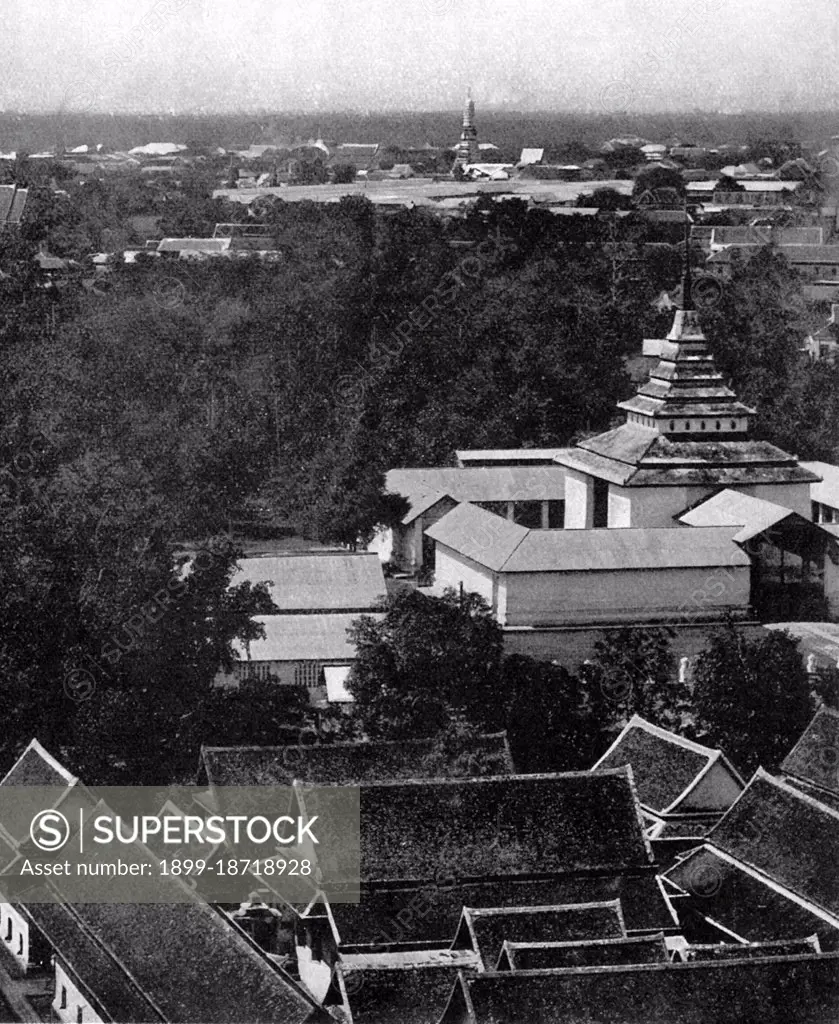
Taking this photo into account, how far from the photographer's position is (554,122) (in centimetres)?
3916

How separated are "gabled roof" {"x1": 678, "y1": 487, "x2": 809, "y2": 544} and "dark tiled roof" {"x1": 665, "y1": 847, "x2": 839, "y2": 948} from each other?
9.45 meters

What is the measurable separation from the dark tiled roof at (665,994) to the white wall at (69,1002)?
2810mm

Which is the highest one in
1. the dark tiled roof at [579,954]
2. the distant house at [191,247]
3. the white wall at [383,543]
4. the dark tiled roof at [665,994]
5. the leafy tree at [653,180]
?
the leafy tree at [653,180]

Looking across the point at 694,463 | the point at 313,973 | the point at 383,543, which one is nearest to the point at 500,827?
the point at 313,973

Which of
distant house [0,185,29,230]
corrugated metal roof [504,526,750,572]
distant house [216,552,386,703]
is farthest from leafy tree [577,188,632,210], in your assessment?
distant house [216,552,386,703]

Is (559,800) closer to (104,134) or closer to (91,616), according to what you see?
(91,616)

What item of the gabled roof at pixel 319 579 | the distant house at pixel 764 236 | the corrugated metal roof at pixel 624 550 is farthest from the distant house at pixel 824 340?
the gabled roof at pixel 319 579

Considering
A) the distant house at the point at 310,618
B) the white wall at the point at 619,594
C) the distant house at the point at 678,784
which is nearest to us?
the distant house at the point at 678,784

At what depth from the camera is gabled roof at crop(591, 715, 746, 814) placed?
1789 centimetres

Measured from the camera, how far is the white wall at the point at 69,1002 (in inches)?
541

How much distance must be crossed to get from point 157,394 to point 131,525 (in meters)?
14.9

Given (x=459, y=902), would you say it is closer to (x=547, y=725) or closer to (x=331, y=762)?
(x=331, y=762)

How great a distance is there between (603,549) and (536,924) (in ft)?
35.2

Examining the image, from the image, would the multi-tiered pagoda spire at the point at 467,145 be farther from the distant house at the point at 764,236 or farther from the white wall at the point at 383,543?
the white wall at the point at 383,543
